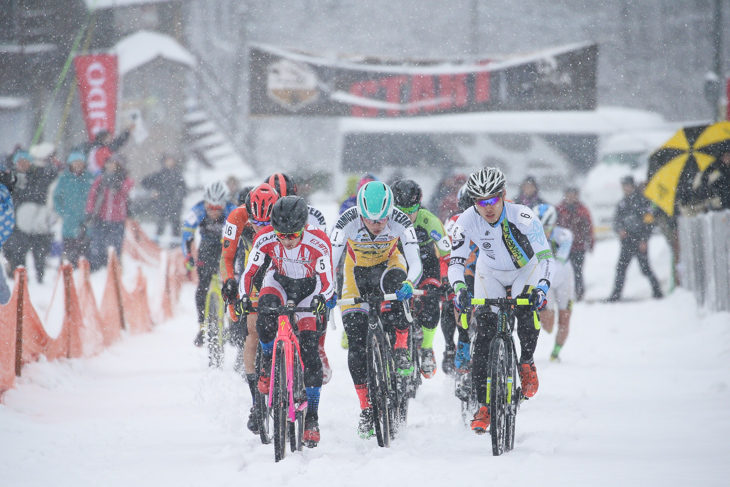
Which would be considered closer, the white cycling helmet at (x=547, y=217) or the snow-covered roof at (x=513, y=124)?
the white cycling helmet at (x=547, y=217)

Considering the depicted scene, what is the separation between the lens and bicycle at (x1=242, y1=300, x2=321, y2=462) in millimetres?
5230

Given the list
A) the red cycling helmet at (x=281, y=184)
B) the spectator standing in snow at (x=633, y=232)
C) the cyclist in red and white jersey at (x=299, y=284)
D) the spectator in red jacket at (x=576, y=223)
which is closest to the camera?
the cyclist in red and white jersey at (x=299, y=284)

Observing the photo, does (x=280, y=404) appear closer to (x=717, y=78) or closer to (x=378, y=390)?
(x=378, y=390)

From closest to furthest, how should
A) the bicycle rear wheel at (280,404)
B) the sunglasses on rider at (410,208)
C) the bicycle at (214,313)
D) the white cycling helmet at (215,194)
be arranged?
the bicycle rear wheel at (280,404) < the sunglasses on rider at (410,208) < the white cycling helmet at (215,194) < the bicycle at (214,313)

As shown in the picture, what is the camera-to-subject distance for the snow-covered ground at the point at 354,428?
16.4 feet

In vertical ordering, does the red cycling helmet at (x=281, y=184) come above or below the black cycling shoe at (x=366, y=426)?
above

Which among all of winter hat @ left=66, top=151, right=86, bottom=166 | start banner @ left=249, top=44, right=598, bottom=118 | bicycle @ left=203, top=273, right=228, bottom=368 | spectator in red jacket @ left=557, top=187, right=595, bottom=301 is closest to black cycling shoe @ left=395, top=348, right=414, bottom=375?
bicycle @ left=203, top=273, right=228, bottom=368

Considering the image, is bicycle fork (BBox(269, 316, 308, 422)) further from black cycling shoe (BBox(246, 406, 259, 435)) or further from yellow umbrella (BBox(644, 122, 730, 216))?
yellow umbrella (BBox(644, 122, 730, 216))

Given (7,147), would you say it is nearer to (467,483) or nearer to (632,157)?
(632,157)

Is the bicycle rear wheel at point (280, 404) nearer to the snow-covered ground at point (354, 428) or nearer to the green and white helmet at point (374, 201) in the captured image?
the snow-covered ground at point (354, 428)

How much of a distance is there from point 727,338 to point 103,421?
7.48 m

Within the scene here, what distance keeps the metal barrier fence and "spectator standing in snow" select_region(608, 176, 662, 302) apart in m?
0.96

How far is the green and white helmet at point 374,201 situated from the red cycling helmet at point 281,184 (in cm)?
84

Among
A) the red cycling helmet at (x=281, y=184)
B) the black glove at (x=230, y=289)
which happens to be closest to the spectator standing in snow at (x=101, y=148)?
the red cycling helmet at (x=281, y=184)
